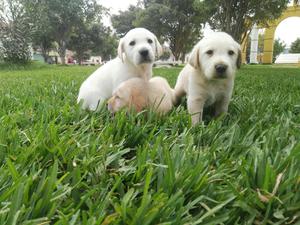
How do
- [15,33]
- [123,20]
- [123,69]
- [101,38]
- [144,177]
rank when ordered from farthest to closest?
[101,38] < [123,20] < [15,33] < [123,69] < [144,177]

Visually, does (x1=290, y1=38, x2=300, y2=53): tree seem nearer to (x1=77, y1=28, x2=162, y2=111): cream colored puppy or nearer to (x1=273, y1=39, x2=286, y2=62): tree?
(x1=273, y1=39, x2=286, y2=62): tree

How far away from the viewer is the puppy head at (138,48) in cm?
313

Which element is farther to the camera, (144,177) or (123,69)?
(123,69)

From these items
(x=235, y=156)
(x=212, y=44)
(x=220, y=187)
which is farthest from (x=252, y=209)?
(x=212, y=44)

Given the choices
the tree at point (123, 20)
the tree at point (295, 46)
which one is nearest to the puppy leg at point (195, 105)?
the tree at point (123, 20)

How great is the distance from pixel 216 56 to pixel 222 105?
461 millimetres

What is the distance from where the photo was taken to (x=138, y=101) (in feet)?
7.99

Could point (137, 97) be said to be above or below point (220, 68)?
below

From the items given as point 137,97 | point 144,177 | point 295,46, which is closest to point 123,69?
point 137,97

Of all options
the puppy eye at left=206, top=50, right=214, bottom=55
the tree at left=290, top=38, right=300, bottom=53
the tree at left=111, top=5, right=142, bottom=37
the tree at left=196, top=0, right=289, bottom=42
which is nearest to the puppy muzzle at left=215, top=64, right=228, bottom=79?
the puppy eye at left=206, top=50, right=214, bottom=55

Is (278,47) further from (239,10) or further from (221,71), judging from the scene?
(221,71)

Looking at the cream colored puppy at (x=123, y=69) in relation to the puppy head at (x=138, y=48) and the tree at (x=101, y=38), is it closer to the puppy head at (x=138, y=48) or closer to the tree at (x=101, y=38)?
the puppy head at (x=138, y=48)

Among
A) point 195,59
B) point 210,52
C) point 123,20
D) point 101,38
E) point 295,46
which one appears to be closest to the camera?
point 210,52

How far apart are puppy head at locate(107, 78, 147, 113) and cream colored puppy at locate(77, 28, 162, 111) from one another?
295 mm
